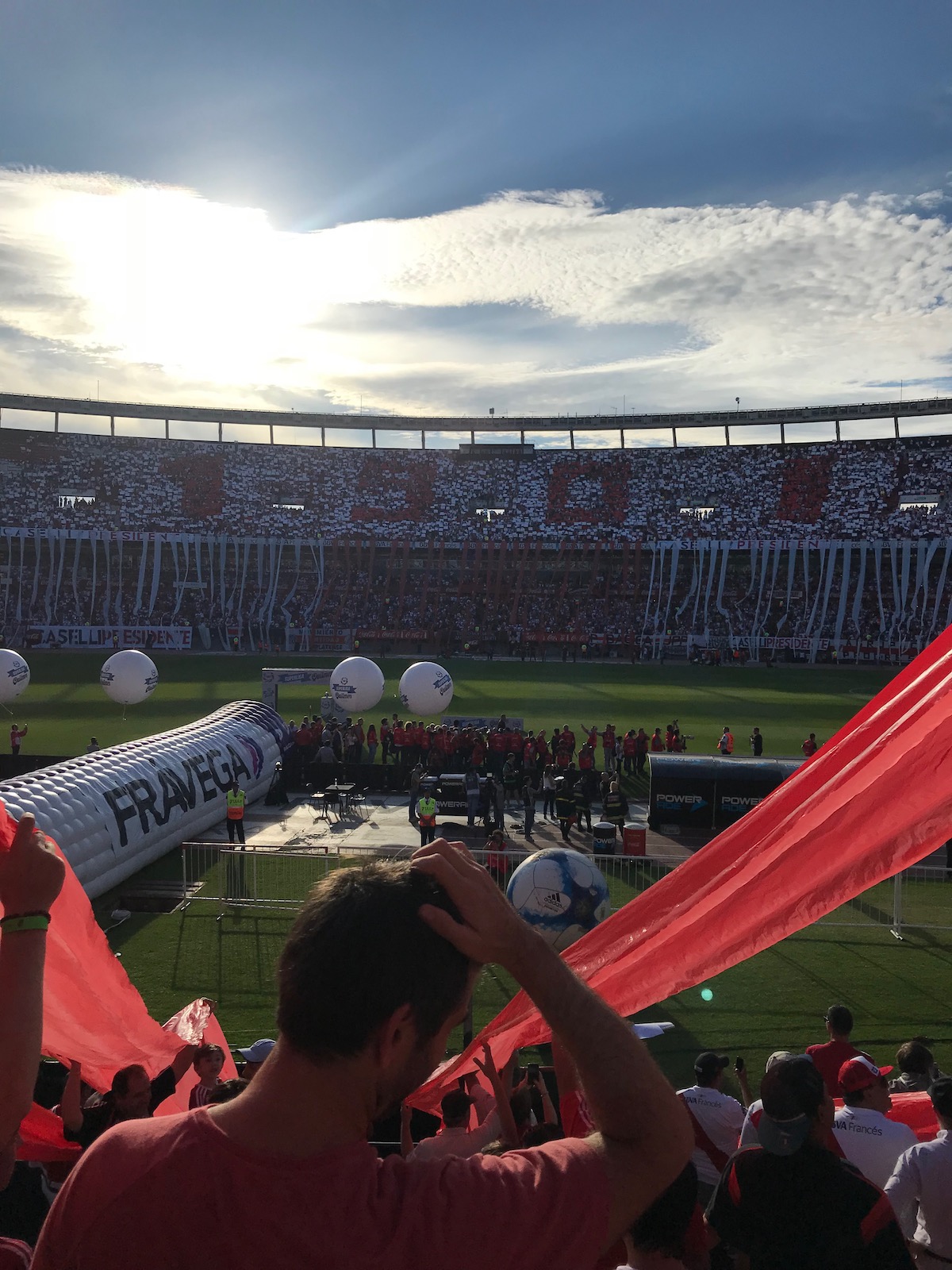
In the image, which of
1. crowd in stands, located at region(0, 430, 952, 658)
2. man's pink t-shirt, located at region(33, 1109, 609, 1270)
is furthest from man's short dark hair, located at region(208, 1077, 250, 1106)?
crowd in stands, located at region(0, 430, 952, 658)

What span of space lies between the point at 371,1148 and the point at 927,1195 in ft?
10.3

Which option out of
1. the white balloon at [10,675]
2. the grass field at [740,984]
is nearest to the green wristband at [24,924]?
the grass field at [740,984]

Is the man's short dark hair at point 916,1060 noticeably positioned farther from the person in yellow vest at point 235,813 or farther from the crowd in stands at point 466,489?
the crowd in stands at point 466,489

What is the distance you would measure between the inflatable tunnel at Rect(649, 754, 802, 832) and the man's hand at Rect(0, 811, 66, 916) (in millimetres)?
16615

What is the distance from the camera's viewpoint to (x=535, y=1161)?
159cm

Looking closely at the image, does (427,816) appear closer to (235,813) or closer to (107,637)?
(235,813)

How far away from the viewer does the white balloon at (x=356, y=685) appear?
2295 centimetres

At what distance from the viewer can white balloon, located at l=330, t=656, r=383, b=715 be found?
75.3ft

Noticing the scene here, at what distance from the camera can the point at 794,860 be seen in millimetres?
3053

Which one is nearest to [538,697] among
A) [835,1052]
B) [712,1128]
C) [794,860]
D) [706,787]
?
[706,787]

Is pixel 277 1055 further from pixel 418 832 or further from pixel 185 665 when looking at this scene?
pixel 185 665

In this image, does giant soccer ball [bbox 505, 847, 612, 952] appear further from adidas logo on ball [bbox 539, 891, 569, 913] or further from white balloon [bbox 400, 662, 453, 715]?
white balloon [bbox 400, 662, 453, 715]

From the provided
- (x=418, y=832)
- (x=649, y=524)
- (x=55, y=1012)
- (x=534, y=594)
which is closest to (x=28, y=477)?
(x=534, y=594)

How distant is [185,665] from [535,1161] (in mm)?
45027
